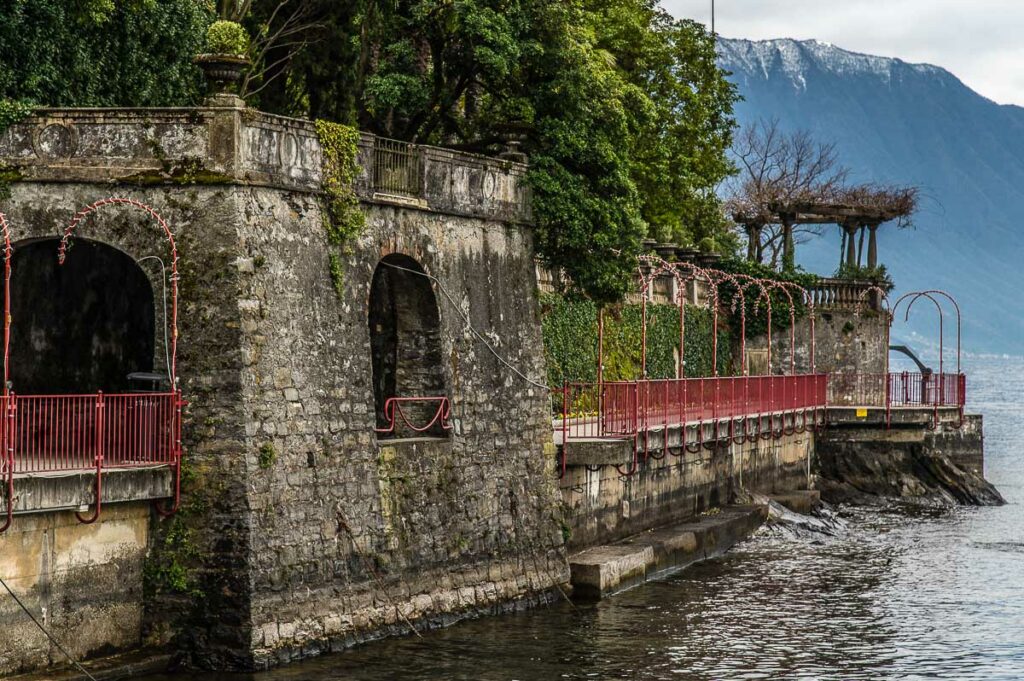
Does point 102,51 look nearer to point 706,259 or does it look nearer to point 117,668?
point 117,668

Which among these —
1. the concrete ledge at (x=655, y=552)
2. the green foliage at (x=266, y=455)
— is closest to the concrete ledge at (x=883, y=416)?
the concrete ledge at (x=655, y=552)

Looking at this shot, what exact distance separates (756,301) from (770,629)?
2840 centimetres

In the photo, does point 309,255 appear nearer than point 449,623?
Yes

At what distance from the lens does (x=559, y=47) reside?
29.9m

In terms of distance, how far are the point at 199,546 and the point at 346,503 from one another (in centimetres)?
249

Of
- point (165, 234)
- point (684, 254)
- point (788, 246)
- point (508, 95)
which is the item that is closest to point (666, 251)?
point (684, 254)

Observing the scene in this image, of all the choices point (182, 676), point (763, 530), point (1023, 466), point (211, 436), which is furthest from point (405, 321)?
point (1023, 466)

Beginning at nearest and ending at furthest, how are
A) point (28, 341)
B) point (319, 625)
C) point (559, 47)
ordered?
point (319, 625)
point (28, 341)
point (559, 47)

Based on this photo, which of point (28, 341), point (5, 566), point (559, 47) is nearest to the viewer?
point (5, 566)

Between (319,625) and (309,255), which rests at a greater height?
(309,255)

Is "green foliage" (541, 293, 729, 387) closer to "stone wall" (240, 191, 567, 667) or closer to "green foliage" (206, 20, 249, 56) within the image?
"stone wall" (240, 191, 567, 667)

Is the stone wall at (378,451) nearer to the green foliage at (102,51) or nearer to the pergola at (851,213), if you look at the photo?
→ the green foliage at (102,51)

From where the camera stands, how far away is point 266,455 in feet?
67.9

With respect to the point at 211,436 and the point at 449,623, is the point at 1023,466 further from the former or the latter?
the point at 211,436
